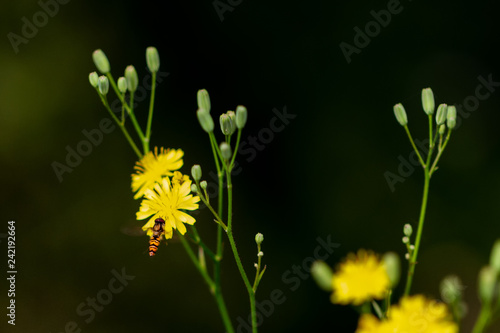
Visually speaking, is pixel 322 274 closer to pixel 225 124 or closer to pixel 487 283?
pixel 487 283

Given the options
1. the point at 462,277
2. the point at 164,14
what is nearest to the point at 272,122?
the point at 164,14

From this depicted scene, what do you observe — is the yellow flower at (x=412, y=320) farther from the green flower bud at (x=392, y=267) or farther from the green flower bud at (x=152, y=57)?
the green flower bud at (x=152, y=57)

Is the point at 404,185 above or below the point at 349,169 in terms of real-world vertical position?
below

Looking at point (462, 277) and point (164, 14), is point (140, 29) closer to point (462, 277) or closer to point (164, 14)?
point (164, 14)
